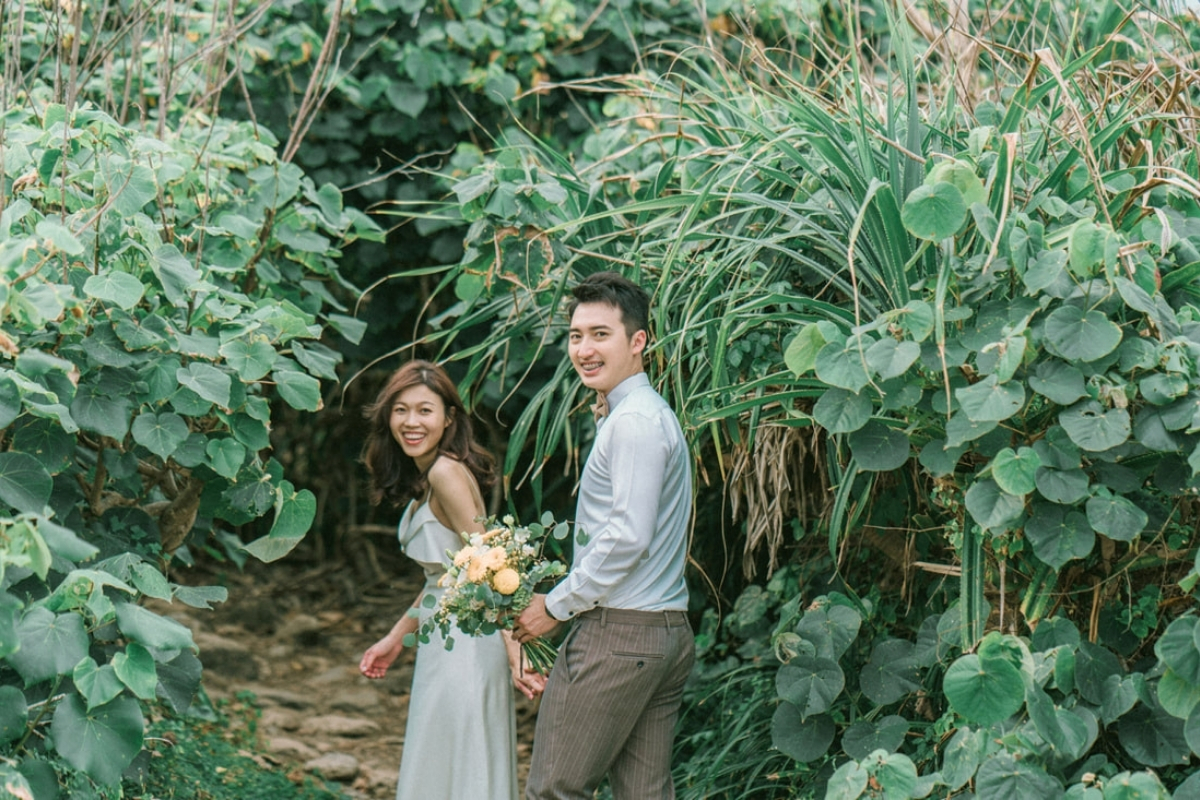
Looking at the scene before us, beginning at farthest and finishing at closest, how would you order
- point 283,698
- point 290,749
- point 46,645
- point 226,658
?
point 226,658 < point 283,698 < point 290,749 < point 46,645

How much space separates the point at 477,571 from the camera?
278 cm

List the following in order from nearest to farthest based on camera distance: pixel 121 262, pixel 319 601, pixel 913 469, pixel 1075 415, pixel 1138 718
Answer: pixel 1075 415, pixel 1138 718, pixel 121 262, pixel 913 469, pixel 319 601

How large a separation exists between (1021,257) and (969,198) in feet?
0.58

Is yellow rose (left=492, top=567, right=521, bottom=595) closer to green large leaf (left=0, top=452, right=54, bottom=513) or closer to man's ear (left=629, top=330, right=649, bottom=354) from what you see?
man's ear (left=629, top=330, right=649, bottom=354)

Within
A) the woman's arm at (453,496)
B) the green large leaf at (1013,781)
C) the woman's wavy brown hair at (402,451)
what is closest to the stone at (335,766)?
the woman's wavy brown hair at (402,451)

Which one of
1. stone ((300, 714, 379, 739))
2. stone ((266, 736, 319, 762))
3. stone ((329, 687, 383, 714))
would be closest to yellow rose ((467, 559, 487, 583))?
stone ((266, 736, 319, 762))

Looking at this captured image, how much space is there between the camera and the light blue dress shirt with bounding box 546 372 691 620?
271cm

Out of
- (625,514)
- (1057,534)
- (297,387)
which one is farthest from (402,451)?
(1057,534)

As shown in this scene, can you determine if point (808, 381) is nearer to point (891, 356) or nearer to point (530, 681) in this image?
point (891, 356)

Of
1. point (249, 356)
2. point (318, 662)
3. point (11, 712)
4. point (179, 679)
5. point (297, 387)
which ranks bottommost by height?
point (318, 662)

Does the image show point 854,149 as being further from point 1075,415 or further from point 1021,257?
point 1075,415

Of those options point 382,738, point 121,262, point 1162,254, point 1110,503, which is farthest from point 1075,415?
point 382,738

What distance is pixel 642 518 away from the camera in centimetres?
270

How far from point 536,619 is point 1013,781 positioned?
1073 millimetres
